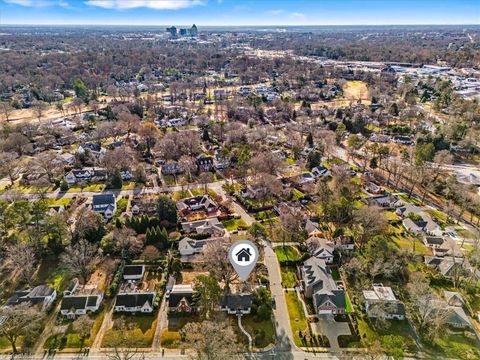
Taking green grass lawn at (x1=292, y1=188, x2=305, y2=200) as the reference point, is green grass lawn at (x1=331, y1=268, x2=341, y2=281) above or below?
below

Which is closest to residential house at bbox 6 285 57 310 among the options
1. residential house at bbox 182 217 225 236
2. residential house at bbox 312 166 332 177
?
residential house at bbox 182 217 225 236

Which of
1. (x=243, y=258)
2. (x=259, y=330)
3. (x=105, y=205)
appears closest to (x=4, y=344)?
(x=259, y=330)

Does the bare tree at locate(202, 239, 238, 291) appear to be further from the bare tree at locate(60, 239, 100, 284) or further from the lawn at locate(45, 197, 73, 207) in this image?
the lawn at locate(45, 197, 73, 207)

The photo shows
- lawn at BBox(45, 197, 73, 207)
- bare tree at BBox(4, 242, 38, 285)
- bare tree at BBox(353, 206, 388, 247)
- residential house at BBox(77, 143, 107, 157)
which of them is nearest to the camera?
bare tree at BBox(4, 242, 38, 285)

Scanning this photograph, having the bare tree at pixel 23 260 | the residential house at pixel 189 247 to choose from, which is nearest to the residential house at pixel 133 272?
the residential house at pixel 189 247

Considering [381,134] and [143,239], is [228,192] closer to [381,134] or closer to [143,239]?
[143,239]

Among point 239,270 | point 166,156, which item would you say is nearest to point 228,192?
point 166,156

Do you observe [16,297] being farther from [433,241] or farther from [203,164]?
[433,241]
